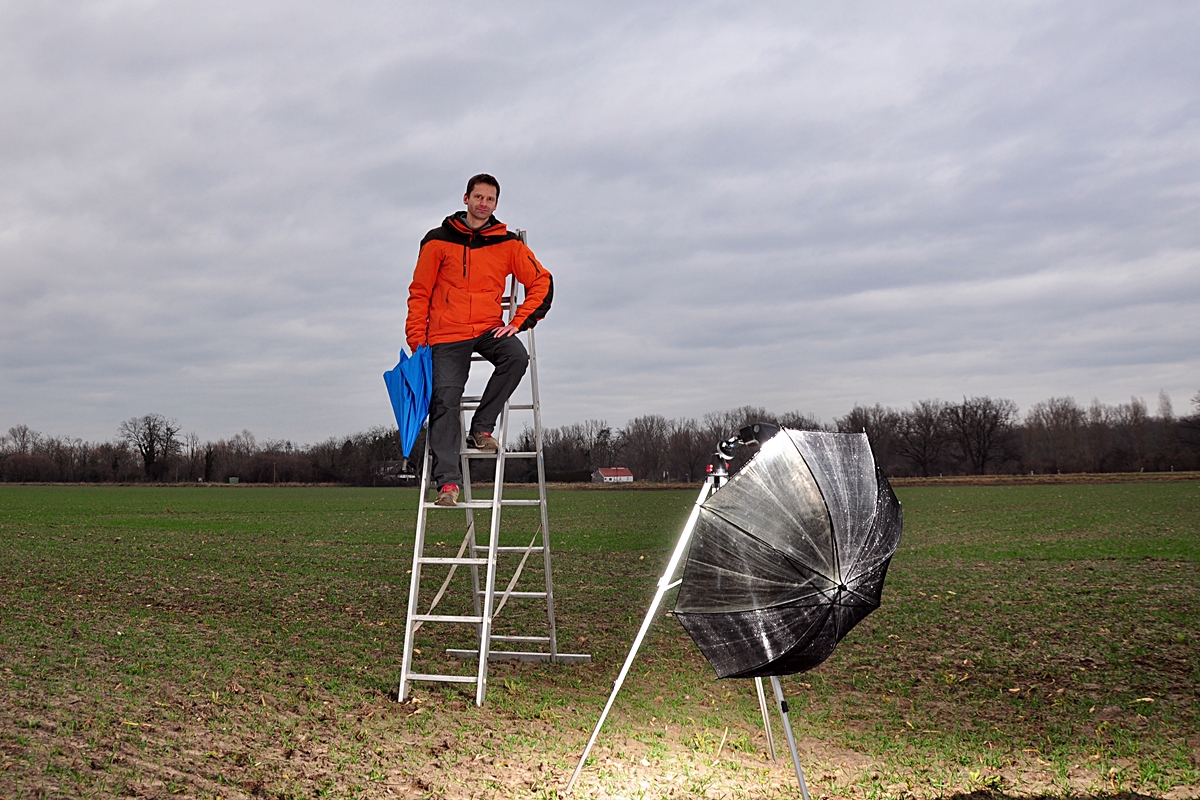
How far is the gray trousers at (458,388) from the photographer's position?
21.5ft

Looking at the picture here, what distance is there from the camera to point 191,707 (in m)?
5.94

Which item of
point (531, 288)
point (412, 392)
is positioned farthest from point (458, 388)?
point (531, 288)

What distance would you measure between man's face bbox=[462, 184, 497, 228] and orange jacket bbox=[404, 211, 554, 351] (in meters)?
0.07

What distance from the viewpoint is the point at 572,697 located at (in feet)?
22.4

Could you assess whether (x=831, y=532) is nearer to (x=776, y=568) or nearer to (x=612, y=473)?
(x=776, y=568)

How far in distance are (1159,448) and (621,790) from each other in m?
115

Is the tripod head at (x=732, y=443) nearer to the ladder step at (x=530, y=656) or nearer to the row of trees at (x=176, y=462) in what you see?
the ladder step at (x=530, y=656)

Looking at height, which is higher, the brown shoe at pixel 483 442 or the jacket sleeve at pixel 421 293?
the jacket sleeve at pixel 421 293

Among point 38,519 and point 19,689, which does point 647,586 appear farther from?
point 38,519

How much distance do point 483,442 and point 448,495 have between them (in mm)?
574

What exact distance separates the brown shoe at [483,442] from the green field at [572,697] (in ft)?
6.49

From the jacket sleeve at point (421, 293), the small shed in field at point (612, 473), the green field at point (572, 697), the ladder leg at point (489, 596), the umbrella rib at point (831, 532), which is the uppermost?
the jacket sleeve at point (421, 293)

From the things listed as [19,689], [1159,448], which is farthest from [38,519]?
[1159,448]

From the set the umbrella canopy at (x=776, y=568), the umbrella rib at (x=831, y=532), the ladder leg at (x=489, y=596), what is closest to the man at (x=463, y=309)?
the ladder leg at (x=489, y=596)
